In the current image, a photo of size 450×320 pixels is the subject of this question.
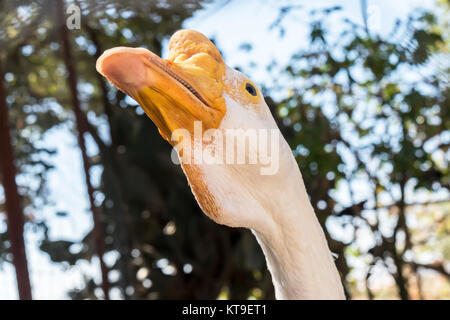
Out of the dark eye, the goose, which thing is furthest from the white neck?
the dark eye

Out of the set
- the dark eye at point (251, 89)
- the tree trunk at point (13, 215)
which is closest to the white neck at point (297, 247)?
the dark eye at point (251, 89)

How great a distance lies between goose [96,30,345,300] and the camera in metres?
0.80

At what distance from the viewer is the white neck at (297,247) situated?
96cm

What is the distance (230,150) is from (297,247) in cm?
22

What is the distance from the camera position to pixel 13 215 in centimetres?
162

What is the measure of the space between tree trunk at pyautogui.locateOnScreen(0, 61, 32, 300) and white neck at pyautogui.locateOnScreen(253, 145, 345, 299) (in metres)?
0.85

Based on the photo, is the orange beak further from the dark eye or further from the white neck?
the white neck

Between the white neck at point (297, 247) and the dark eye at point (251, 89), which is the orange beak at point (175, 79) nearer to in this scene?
the dark eye at point (251, 89)

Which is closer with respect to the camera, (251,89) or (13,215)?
(251,89)

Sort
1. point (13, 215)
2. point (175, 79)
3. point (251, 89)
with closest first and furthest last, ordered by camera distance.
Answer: point (175, 79) → point (251, 89) → point (13, 215)

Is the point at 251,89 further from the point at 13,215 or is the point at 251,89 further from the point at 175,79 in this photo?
the point at 13,215

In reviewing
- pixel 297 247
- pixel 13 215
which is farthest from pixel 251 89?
pixel 13 215

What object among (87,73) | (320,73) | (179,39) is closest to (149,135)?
(87,73)
